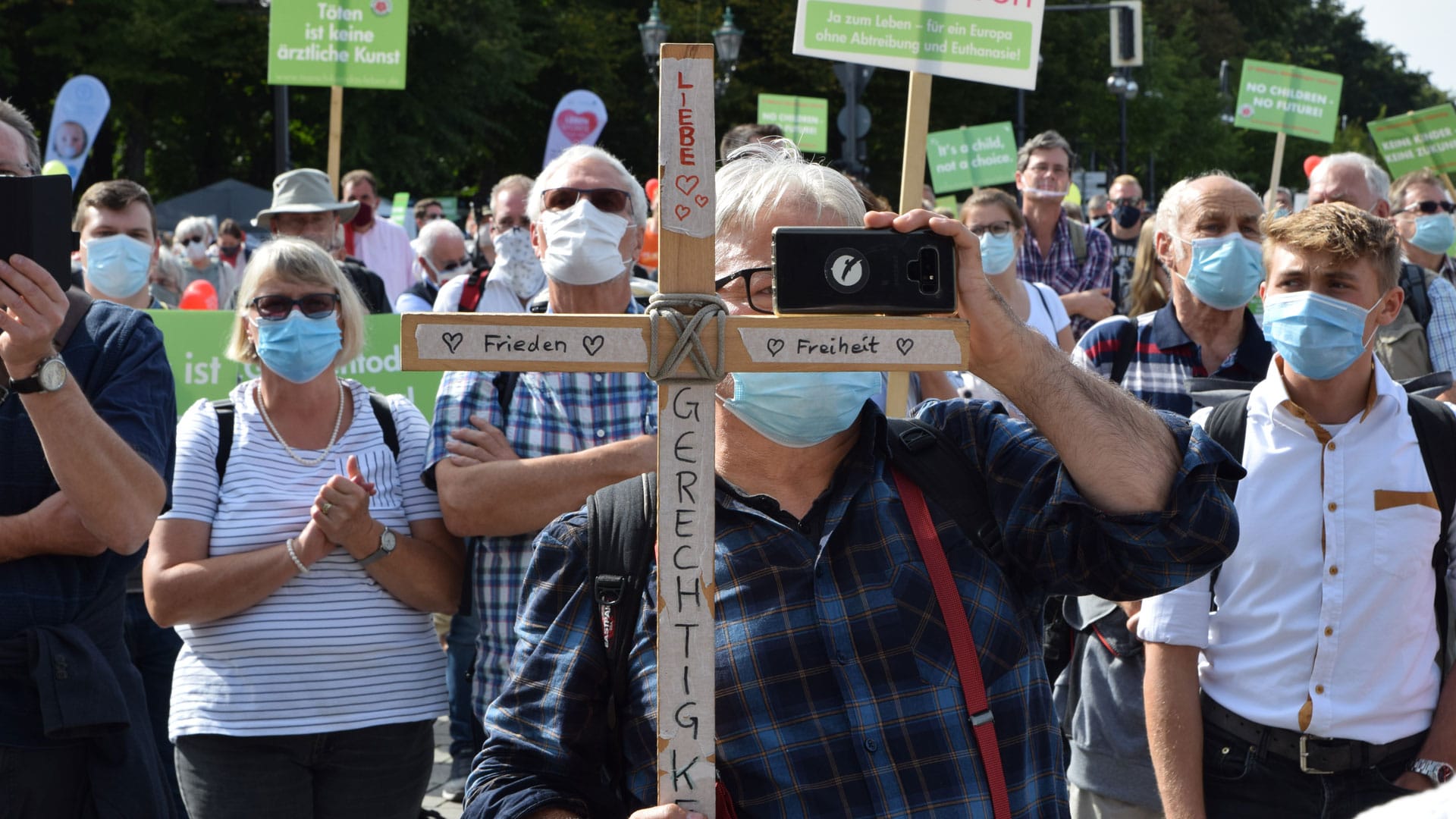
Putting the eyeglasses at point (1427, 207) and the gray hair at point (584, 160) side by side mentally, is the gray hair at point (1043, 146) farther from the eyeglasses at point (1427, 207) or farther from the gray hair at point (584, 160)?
the gray hair at point (584, 160)

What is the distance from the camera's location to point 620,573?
6.55ft

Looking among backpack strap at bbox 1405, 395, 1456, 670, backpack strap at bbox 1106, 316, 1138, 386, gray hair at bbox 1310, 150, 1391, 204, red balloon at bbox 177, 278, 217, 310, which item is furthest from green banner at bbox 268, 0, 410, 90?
backpack strap at bbox 1405, 395, 1456, 670

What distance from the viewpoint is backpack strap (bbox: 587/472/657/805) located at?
1.99 metres

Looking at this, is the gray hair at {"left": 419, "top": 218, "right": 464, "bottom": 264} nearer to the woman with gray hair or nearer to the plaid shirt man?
the plaid shirt man

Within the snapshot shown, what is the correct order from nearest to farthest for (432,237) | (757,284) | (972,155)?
1. (757,284)
2. (432,237)
3. (972,155)

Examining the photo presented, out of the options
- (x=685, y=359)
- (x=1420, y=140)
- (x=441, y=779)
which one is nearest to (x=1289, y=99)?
(x=1420, y=140)

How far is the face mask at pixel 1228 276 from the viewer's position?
423cm

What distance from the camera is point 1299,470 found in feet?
9.81

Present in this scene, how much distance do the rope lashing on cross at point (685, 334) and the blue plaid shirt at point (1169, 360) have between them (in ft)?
8.91

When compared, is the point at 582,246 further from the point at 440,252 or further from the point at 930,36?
the point at 440,252

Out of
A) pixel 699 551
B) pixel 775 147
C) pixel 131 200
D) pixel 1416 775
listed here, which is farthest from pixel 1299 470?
pixel 131 200

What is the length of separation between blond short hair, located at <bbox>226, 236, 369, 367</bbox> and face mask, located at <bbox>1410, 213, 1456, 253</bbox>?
569 cm

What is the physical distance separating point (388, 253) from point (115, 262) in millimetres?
4319

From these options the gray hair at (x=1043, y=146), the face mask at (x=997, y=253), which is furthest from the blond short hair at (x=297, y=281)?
the gray hair at (x=1043, y=146)
